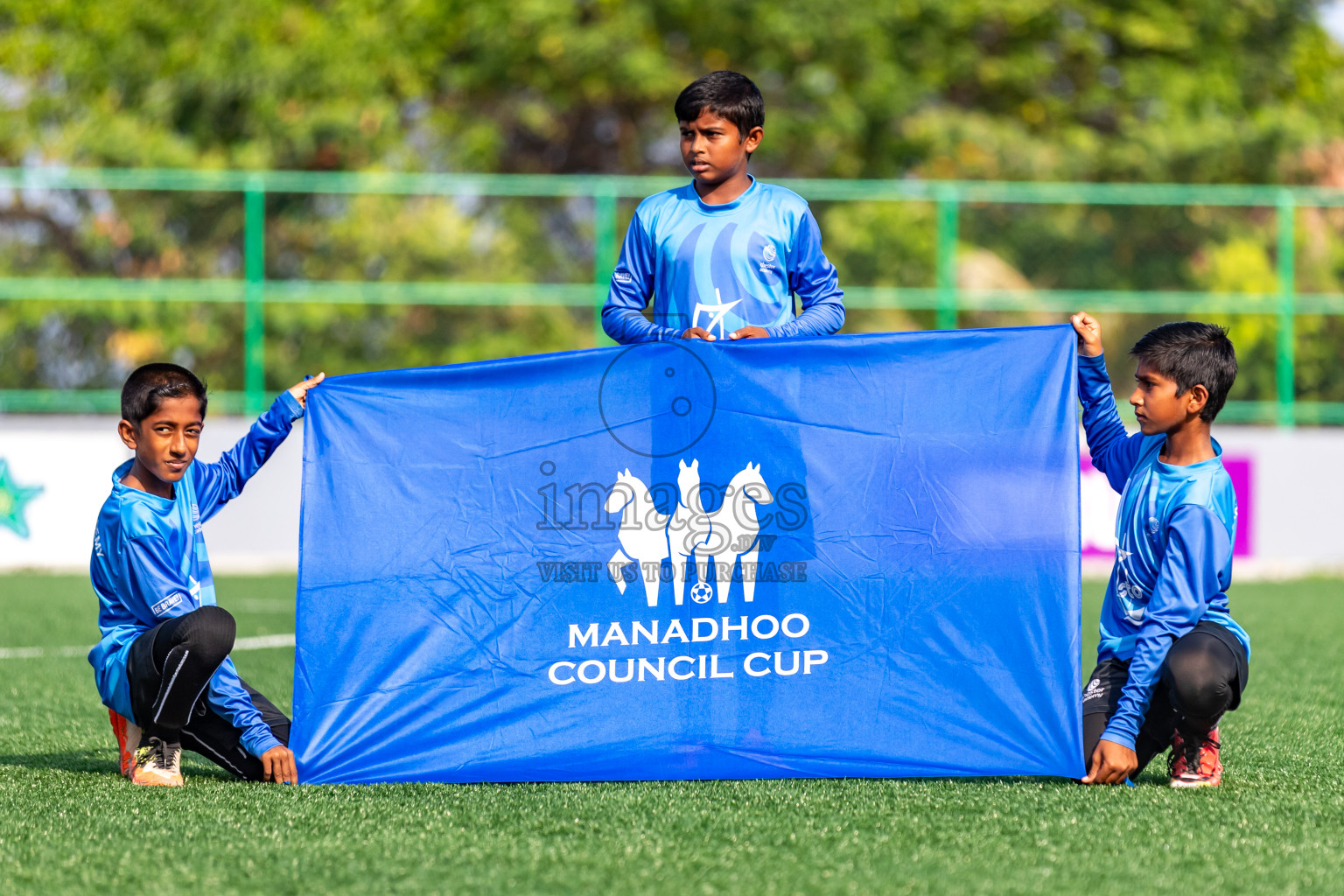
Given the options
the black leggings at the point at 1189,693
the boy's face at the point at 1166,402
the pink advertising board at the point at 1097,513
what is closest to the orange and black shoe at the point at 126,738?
the black leggings at the point at 1189,693

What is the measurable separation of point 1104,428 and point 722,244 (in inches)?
44.2

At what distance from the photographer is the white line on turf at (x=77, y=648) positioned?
6230 millimetres

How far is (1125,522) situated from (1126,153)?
14592 mm

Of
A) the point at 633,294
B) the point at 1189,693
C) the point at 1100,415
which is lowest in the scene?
the point at 1189,693

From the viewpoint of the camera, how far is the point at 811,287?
4047 mm

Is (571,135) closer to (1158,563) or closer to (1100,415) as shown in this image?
(1100,415)

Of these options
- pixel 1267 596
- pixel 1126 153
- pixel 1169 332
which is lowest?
pixel 1267 596

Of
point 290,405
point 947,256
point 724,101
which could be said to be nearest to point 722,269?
point 724,101

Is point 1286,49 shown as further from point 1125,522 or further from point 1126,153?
point 1125,522

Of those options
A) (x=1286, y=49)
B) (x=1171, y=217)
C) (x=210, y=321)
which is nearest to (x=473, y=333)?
(x=210, y=321)

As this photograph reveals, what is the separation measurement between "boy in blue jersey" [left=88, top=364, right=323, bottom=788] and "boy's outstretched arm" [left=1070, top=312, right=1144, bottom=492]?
194 centimetres

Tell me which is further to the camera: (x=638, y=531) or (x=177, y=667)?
(x=638, y=531)

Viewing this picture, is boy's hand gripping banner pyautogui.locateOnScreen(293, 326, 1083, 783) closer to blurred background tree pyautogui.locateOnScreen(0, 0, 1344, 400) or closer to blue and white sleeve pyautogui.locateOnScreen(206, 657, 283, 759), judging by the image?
blue and white sleeve pyautogui.locateOnScreen(206, 657, 283, 759)

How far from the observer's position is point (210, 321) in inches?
477
